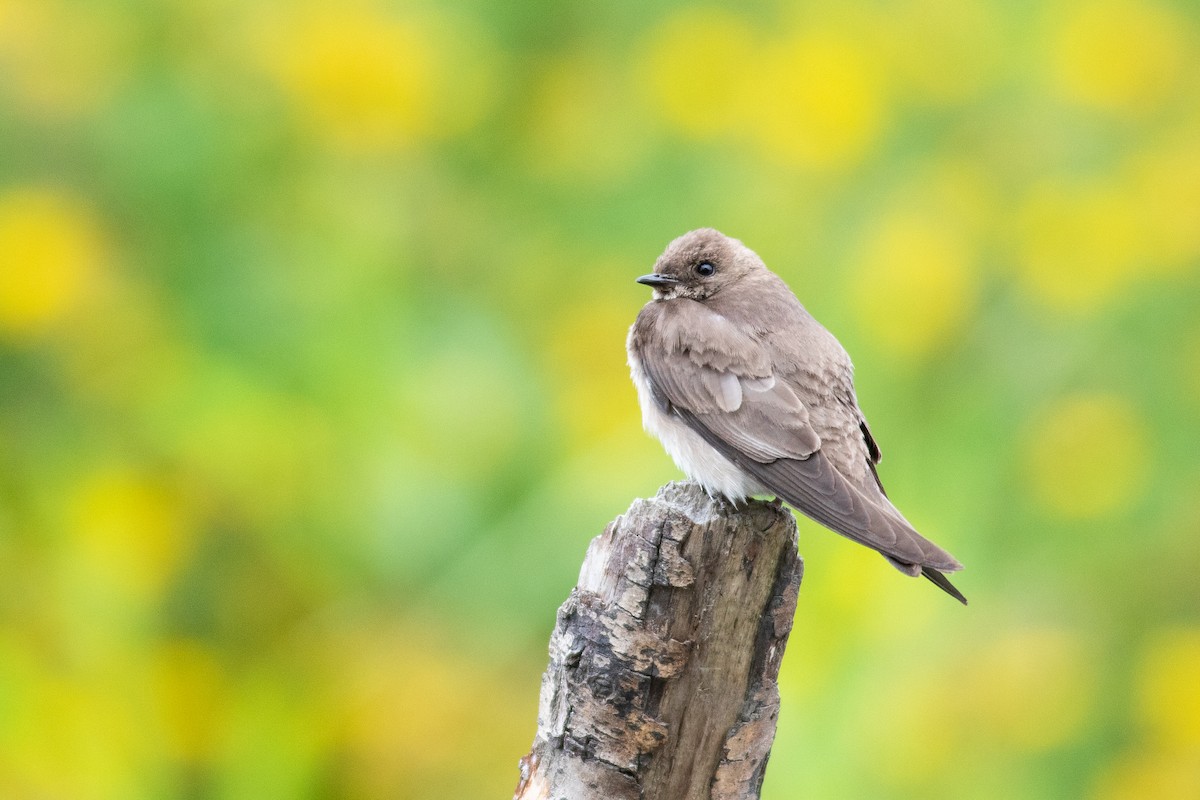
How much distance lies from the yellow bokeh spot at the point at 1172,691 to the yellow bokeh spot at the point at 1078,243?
4.51 ft

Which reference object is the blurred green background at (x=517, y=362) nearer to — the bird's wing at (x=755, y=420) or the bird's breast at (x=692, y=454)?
the bird's breast at (x=692, y=454)

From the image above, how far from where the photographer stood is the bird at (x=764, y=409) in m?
3.25

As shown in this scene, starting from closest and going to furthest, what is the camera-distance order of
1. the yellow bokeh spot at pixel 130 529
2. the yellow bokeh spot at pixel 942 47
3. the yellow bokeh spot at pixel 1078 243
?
the yellow bokeh spot at pixel 130 529 < the yellow bokeh spot at pixel 1078 243 < the yellow bokeh spot at pixel 942 47

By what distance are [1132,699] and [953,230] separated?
2.01 meters

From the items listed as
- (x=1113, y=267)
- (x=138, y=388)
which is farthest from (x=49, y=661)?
(x=1113, y=267)

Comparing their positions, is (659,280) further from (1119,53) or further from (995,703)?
(1119,53)

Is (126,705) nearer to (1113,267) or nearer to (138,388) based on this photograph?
(138,388)

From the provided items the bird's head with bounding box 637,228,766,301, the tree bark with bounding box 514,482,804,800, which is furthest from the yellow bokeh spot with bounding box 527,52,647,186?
the tree bark with bounding box 514,482,804,800

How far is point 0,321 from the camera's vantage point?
16.3ft

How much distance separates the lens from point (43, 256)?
5.09 m

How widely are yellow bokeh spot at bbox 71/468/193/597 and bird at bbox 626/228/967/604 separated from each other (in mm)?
1727

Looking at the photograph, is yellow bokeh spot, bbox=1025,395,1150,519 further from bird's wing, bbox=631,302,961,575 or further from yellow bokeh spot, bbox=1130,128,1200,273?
bird's wing, bbox=631,302,961,575

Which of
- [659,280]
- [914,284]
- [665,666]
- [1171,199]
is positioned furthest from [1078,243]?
[665,666]

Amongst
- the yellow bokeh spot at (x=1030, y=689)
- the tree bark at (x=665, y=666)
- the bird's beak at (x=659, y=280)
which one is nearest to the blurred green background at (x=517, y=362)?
the yellow bokeh spot at (x=1030, y=689)
